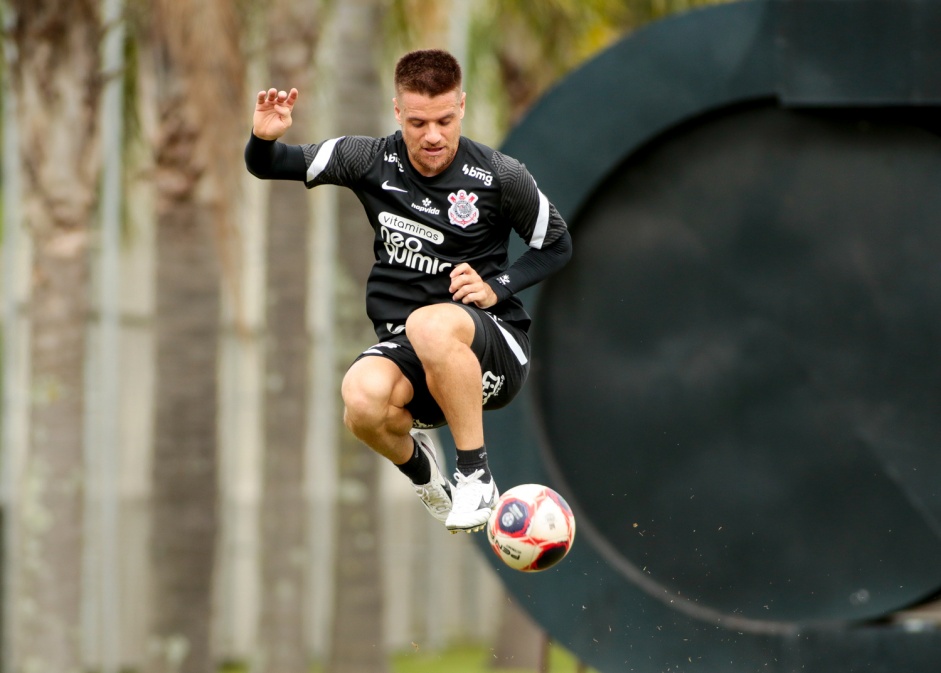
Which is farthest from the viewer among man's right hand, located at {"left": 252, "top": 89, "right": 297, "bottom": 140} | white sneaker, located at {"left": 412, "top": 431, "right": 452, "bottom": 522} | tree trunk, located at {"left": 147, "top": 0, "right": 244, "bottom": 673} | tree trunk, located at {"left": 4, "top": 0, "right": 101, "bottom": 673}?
tree trunk, located at {"left": 147, "top": 0, "right": 244, "bottom": 673}

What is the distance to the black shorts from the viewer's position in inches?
304

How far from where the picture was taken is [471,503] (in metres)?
7.66

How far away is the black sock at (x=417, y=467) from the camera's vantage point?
26.7 feet

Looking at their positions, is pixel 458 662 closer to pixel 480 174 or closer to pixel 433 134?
pixel 480 174

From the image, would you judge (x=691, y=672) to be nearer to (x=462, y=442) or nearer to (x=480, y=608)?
(x=462, y=442)

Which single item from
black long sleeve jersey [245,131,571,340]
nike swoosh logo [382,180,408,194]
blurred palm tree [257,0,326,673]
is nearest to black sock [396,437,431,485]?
black long sleeve jersey [245,131,571,340]

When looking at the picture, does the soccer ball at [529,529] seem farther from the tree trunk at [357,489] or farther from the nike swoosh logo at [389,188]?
the tree trunk at [357,489]

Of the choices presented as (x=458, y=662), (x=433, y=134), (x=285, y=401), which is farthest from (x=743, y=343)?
(x=458, y=662)

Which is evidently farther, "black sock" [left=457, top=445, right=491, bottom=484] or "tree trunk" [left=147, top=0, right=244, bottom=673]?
"tree trunk" [left=147, top=0, right=244, bottom=673]

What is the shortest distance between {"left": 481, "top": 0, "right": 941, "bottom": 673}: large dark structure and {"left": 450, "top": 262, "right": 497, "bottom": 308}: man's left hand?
334 centimetres

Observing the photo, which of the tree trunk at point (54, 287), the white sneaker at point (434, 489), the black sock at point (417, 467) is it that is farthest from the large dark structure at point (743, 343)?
the tree trunk at point (54, 287)

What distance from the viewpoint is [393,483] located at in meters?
25.9

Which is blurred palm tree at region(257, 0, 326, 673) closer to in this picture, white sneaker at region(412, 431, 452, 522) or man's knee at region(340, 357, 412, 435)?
white sneaker at region(412, 431, 452, 522)

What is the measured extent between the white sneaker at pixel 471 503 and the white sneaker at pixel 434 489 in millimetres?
504
